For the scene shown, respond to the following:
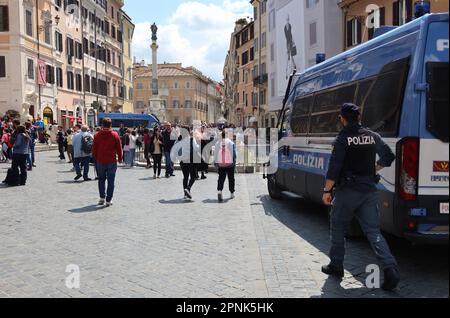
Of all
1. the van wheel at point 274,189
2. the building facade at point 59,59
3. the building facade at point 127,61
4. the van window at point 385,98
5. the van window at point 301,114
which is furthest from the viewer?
the building facade at point 127,61

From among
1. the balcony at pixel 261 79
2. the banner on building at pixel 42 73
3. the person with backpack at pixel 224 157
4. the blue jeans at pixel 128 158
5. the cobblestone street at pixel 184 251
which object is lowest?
the cobblestone street at pixel 184 251

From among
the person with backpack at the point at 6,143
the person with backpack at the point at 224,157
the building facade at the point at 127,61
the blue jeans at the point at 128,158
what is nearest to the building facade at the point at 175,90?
the building facade at the point at 127,61

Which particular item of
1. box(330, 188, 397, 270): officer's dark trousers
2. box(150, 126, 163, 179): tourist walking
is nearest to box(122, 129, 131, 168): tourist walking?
box(150, 126, 163, 179): tourist walking

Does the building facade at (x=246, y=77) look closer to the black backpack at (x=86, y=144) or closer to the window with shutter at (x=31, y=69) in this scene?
the window with shutter at (x=31, y=69)

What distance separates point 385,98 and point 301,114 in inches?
149

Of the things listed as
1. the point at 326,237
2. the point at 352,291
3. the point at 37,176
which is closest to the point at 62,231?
the point at 326,237

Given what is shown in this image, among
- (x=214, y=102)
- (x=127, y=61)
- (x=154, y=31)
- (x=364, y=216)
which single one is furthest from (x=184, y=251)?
(x=214, y=102)

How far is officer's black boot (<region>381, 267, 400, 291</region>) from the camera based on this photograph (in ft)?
15.7

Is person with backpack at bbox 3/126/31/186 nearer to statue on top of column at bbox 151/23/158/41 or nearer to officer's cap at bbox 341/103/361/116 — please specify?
officer's cap at bbox 341/103/361/116

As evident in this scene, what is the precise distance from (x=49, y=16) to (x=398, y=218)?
140 ft

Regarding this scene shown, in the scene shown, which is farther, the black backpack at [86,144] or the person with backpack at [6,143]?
the person with backpack at [6,143]

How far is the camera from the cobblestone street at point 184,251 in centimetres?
502

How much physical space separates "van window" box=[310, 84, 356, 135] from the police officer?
2314 mm
